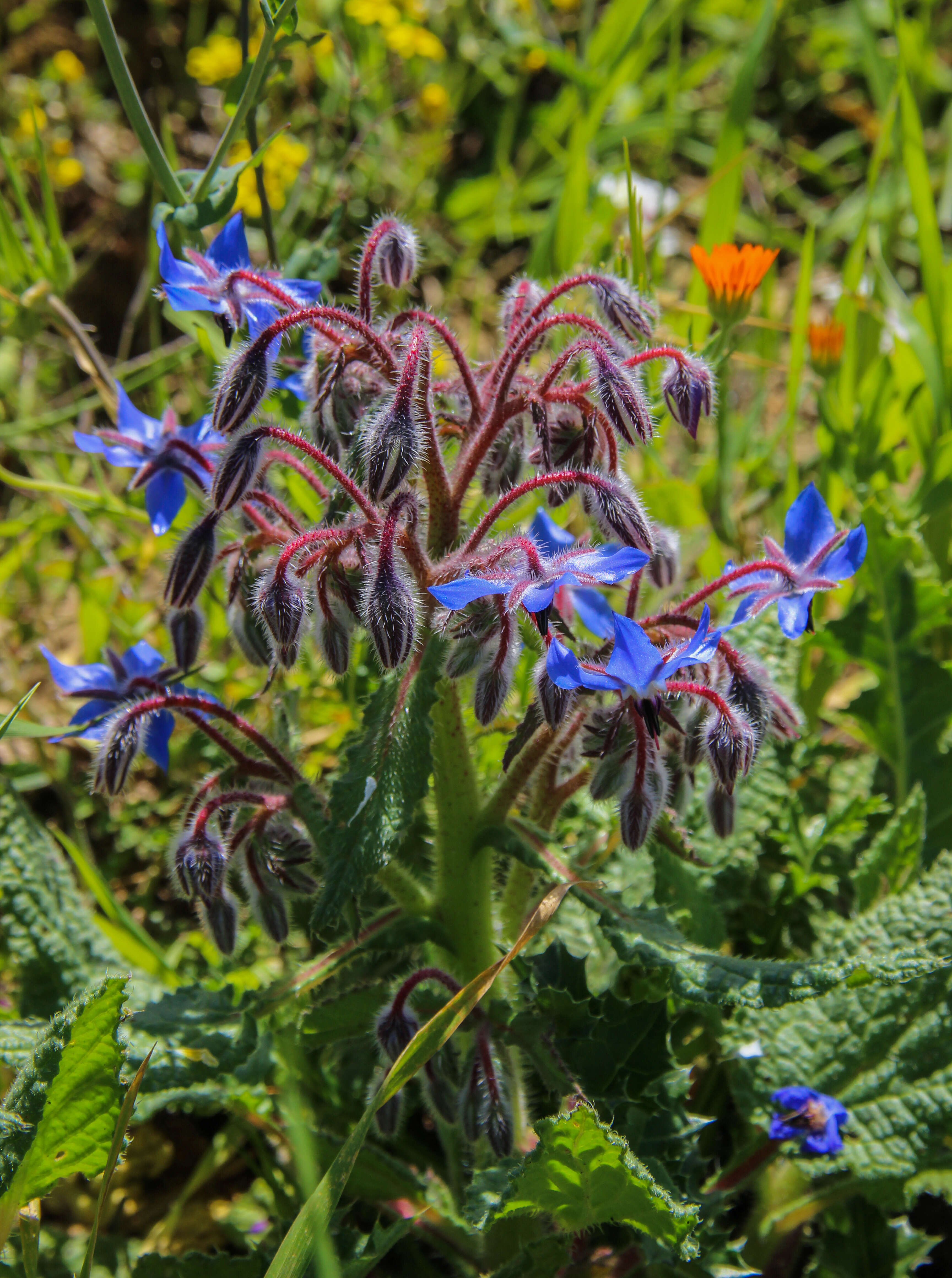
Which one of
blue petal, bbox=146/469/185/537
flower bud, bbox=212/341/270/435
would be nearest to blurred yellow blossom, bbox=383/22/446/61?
blue petal, bbox=146/469/185/537

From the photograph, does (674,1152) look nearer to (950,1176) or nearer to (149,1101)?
(950,1176)

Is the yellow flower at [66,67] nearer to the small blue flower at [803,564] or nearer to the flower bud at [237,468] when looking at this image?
the flower bud at [237,468]

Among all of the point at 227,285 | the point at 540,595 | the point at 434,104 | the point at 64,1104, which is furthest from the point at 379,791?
the point at 434,104

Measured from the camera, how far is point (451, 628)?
1437mm

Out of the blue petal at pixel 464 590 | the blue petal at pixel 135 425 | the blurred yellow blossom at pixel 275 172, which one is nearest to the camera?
the blue petal at pixel 464 590

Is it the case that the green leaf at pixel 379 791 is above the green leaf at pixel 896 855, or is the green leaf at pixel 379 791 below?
above

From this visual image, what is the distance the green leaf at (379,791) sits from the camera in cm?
142

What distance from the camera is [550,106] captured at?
4.29 m

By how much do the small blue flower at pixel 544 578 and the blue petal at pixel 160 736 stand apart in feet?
1.84

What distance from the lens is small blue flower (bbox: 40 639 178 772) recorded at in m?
1.73

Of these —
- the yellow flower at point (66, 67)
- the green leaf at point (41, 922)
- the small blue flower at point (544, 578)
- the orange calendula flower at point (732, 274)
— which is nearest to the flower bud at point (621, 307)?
the small blue flower at point (544, 578)

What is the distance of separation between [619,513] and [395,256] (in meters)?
0.58

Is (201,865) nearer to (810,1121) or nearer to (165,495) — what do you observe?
(165,495)

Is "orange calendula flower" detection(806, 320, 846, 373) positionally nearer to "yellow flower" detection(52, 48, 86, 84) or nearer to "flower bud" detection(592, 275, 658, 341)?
"flower bud" detection(592, 275, 658, 341)
